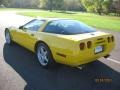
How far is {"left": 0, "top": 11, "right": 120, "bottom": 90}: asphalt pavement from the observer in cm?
488

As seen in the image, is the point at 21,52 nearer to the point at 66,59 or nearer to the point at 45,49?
the point at 45,49

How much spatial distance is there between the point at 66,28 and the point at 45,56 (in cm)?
95

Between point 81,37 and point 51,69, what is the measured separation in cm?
121

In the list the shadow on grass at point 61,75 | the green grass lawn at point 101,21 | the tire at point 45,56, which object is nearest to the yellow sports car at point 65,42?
the tire at point 45,56

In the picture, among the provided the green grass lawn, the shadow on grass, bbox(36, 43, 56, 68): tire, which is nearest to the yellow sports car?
bbox(36, 43, 56, 68): tire

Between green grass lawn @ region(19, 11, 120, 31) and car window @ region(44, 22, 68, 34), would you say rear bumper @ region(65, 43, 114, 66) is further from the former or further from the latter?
green grass lawn @ region(19, 11, 120, 31)

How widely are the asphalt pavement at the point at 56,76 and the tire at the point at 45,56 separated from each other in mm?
149

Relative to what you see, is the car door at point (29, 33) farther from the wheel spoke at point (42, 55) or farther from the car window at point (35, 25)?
the wheel spoke at point (42, 55)

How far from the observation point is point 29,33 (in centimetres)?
674

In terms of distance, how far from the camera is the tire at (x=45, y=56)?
578 cm

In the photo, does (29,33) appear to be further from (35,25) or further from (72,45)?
(72,45)

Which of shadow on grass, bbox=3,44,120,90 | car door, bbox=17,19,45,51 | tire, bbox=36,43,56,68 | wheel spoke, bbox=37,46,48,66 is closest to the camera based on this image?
shadow on grass, bbox=3,44,120,90

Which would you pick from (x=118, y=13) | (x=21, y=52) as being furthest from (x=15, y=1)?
(x=21, y=52)

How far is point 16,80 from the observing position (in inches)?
203
